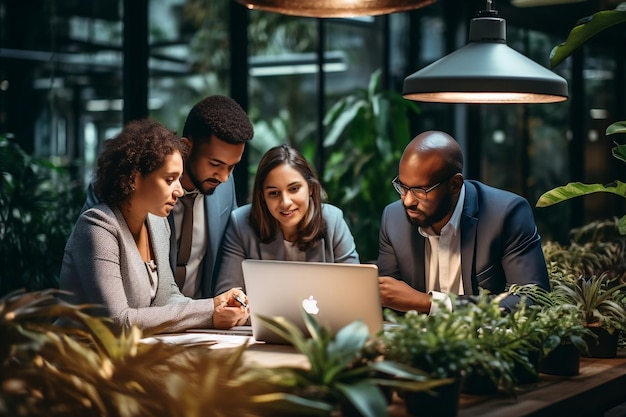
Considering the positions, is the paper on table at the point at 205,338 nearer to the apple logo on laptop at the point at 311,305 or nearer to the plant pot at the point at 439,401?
the apple logo on laptop at the point at 311,305

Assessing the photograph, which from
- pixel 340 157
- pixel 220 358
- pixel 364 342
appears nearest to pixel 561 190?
pixel 364 342

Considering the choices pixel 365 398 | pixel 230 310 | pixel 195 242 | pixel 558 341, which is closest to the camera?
pixel 365 398

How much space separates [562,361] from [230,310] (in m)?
1.22

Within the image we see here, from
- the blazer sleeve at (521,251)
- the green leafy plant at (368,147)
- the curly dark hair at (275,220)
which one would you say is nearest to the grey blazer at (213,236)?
the curly dark hair at (275,220)

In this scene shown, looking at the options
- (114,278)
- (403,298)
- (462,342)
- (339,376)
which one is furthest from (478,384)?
(114,278)

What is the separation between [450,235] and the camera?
3.98 metres

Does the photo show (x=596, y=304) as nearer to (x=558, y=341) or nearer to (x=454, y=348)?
(x=558, y=341)

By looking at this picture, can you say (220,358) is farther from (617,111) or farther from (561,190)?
(617,111)

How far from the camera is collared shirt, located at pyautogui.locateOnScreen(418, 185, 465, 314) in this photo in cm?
396

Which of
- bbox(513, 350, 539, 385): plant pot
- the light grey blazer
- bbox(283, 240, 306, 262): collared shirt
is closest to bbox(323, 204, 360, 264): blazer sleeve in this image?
bbox(283, 240, 306, 262): collared shirt

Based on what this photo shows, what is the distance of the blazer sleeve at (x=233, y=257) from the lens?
4.04 meters

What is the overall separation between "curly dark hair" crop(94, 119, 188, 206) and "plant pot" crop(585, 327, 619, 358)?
5.34 feet

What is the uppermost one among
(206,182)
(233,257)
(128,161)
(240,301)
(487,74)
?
(487,74)

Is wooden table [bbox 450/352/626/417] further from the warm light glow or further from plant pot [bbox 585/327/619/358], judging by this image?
the warm light glow
